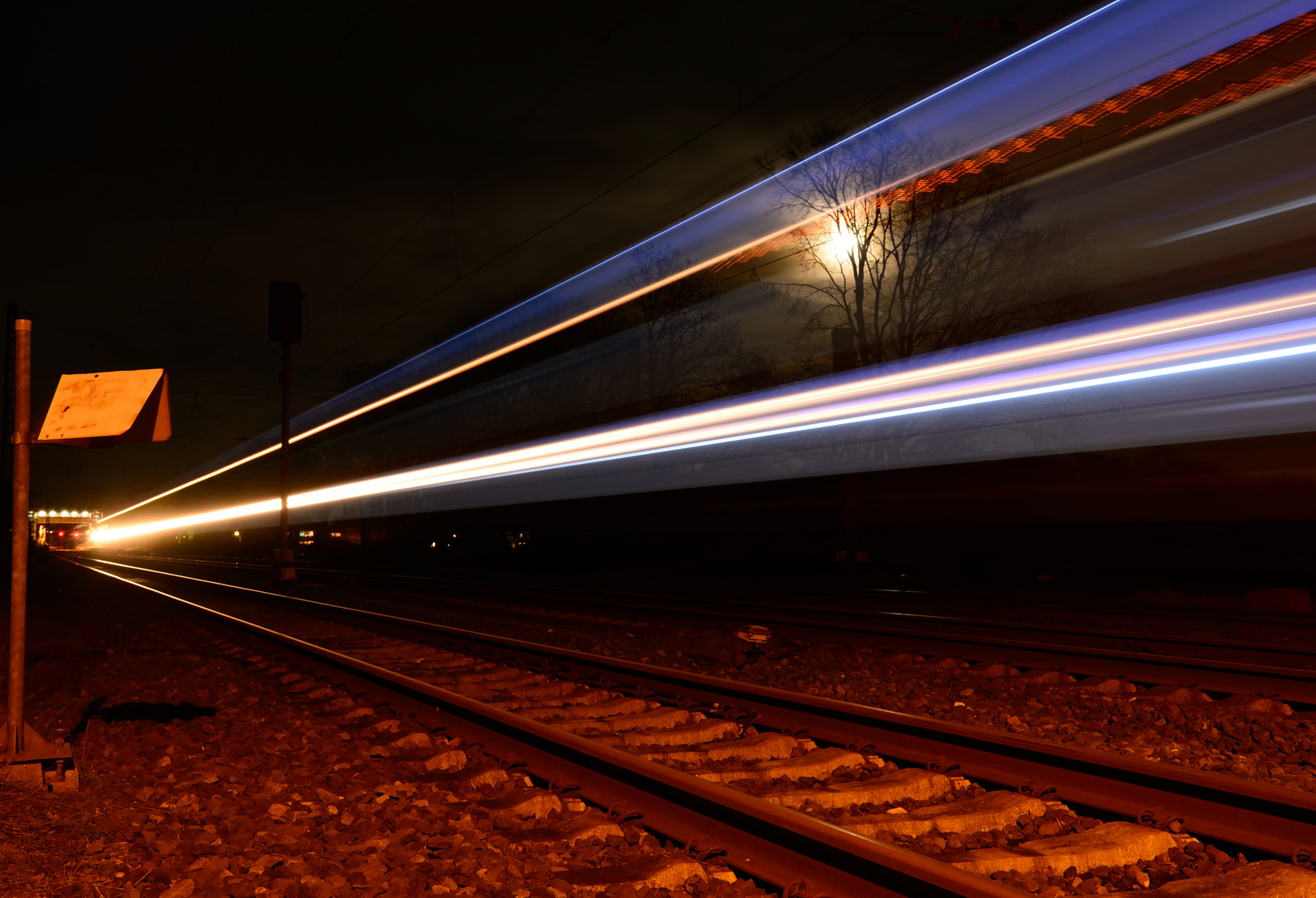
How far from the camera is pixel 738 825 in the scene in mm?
4109

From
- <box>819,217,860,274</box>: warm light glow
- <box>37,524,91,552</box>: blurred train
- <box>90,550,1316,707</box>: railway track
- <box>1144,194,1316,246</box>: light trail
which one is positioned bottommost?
<box>90,550,1316,707</box>: railway track

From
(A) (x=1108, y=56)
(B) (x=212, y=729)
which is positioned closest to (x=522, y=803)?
(B) (x=212, y=729)

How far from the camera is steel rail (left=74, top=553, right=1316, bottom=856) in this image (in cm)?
402

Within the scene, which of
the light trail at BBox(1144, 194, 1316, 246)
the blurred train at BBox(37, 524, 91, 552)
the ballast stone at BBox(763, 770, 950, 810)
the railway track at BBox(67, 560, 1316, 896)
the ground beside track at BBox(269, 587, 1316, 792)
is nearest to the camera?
the railway track at BBox(67, 560, 1316, 896)

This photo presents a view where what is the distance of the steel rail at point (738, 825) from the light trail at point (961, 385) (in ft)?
28.9

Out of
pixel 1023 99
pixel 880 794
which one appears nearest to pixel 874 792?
pixel 880 794

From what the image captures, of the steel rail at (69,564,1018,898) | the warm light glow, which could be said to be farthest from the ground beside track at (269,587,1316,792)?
the warm light glow

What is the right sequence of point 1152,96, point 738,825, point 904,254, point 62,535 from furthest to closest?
point 62,535 < point 904,254 < point 1152,96 < point 738,825

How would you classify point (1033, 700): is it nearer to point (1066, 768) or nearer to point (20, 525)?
point (1066, 768)

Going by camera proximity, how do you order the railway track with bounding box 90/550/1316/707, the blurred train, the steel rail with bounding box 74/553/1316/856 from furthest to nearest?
the blurred train, the railway track with bounding box 90/550/1316/707, the steel rail with bounding box 74/553/1316/856

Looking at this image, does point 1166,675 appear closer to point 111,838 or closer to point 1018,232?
point 111,838

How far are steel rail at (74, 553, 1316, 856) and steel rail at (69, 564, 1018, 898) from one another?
61.3 inches

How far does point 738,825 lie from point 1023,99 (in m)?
12.3

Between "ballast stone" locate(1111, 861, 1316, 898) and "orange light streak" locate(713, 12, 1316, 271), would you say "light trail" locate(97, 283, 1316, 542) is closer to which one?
"orange light streak" locate(713, 12, 1316, 271)
